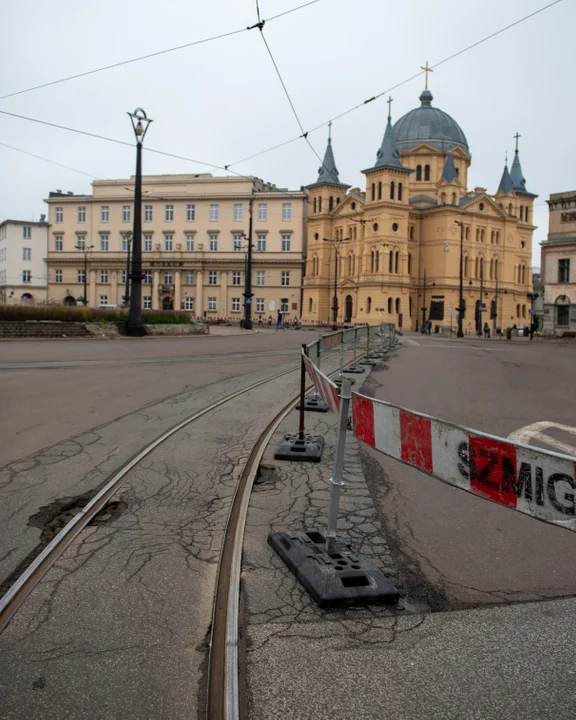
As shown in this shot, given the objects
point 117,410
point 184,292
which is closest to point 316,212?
point 184,292

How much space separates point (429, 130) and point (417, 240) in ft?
49.9

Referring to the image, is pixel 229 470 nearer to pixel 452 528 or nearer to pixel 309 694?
pixel 452 528

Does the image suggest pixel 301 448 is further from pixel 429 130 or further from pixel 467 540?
pixel 429 130

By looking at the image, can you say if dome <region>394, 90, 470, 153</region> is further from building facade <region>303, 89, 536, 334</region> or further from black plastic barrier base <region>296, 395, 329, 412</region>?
black plastic barrier base <region>296, 395, 329, 412</region>

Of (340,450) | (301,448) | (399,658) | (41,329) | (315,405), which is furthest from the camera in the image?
(41,329)

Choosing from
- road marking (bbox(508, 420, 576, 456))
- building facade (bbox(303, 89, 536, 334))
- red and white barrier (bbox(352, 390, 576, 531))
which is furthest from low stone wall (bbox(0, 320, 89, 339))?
building facade (bbox(303, 89, 536, 334))

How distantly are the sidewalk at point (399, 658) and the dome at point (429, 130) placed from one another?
283ft

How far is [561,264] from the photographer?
5338 centimetres

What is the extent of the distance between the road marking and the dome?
263ft

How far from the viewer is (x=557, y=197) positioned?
53344 mm

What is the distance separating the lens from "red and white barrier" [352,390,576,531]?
117 inches

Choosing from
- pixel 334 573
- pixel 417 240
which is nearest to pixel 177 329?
pixel 334 573

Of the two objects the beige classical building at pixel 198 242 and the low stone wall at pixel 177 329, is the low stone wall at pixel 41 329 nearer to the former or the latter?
the low stone wall at pixel 177 329

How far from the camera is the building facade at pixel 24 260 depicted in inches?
3519
